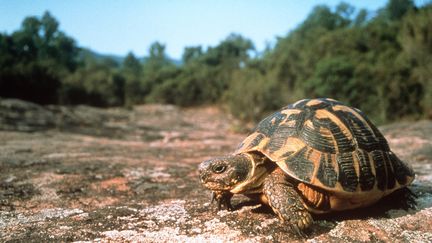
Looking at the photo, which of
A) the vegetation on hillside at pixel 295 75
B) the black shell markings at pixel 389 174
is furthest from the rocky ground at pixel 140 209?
the vegetation on hillside at pixel 295 75

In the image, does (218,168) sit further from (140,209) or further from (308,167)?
(140,209)

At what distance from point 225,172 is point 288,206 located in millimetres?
548

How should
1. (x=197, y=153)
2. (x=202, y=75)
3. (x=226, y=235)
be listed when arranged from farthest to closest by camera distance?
(x=202, y=75)
(x=197, y=153)
(x=226, y=235)

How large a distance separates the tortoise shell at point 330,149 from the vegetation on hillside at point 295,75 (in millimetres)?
17041

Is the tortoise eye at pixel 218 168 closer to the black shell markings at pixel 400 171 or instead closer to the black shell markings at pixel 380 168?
the black shell markings at pixel 380 168

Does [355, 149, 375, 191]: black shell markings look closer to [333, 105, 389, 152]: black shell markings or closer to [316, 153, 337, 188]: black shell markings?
[333, 105, 389, 152]: black shell markings

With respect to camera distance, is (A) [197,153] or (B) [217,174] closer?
(B) [217,174]

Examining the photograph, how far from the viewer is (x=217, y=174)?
262cm

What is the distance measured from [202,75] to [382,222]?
5059cm

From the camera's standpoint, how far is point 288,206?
92.1 inches

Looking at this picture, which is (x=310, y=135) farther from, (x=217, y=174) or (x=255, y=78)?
(x=255, y=78)

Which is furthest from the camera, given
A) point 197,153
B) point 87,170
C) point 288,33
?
point 288,33

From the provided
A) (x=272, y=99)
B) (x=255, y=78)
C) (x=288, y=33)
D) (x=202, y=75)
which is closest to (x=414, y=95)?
Answer: (x=272, y=99)

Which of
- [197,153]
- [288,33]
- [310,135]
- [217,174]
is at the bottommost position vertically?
[197,153]
